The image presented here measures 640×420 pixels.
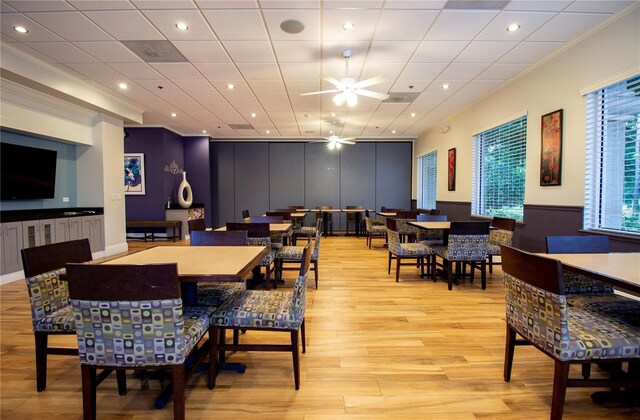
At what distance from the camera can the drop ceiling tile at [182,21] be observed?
3.32m

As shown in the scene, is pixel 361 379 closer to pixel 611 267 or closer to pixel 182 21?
pixel 611 267

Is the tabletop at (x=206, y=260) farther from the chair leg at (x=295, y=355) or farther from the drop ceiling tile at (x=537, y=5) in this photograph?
the drop ceiling tile at (x=537, y=5)

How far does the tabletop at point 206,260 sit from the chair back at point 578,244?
7.51 feet

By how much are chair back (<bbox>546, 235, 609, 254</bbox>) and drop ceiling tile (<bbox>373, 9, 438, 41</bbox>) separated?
2630mm

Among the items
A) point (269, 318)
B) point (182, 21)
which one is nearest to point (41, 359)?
point (269, 318)

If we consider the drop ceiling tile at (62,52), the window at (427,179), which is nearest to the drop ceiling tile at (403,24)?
the drop ceiling tile at (62,52)

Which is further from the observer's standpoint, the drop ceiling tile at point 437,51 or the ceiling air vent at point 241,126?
the ceiling air vent at point 241,126

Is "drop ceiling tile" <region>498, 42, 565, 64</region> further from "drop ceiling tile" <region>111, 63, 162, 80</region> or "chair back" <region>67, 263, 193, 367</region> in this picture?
"drop ceiling tile" <region>111, 63, 162, 80</region>

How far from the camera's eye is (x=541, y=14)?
336 cm

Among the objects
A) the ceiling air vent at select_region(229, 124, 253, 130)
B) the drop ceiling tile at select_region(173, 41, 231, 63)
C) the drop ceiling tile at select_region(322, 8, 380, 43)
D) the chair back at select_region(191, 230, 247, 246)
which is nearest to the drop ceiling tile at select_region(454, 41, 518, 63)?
the drop ceiling tile at select_region(322, 8, 380, 43)

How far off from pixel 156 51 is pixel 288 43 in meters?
1.85

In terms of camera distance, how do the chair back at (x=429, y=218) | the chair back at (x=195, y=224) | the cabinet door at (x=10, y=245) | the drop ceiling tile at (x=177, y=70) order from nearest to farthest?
the chair back at (x=195, y=224), the cabinet door at (x=10, y=245), the drop ceiling tile at (x=177, y=70), the chair back at (x=429, y=218)

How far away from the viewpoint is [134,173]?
8555 mm

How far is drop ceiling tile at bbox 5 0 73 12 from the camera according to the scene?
3.13 m
